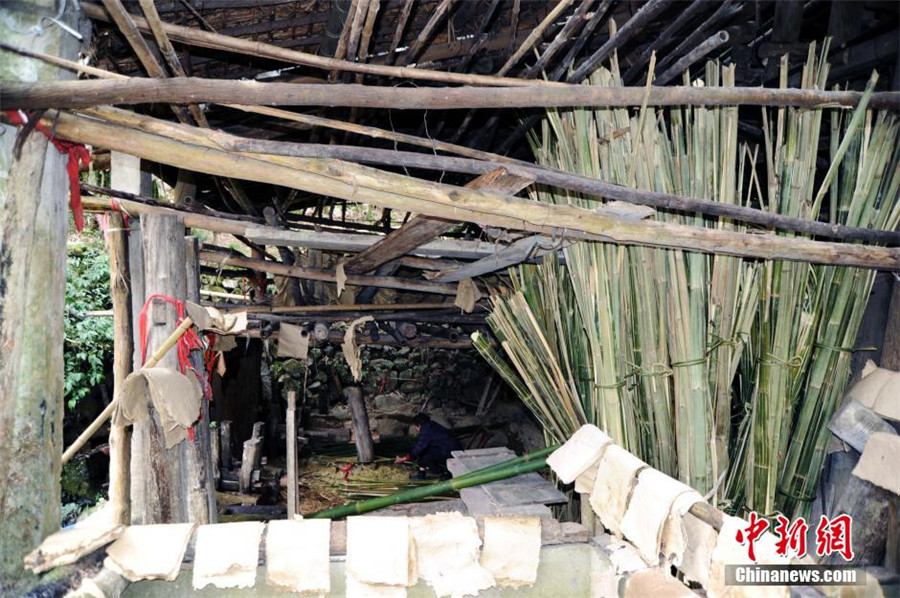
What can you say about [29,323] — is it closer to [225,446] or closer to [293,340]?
[293,340]

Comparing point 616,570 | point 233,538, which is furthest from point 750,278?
point 233,538

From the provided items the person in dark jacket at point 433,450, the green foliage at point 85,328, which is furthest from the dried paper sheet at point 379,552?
the person in dark jacket at point 433,450

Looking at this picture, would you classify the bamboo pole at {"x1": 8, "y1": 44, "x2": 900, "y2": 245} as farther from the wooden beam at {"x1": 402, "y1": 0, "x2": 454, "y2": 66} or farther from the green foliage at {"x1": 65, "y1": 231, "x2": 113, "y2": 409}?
the green foliage at {"x1": 65, "y1": 231, "x2": 113, "y2": 409}

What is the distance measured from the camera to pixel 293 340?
21.1 ft

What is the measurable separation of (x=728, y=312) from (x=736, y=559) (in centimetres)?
129

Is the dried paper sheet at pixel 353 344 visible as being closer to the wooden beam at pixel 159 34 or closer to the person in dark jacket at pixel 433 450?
the person in dark jacket at pixel 433 450

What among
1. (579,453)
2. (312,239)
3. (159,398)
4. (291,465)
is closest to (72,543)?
(159,398)

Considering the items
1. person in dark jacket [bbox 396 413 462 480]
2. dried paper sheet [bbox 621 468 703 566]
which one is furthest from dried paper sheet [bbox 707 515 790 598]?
person in dark jacket [bbox 396 413 462 480]

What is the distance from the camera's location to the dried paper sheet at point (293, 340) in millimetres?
6426

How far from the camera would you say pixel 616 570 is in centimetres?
246

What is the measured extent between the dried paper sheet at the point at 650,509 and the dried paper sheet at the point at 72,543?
1.86m

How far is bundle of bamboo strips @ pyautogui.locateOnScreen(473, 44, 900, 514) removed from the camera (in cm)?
289

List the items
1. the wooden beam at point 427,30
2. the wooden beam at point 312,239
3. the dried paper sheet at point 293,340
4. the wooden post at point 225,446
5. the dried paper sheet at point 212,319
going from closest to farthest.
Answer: the wooden beam at point 427,30
the dried paper sheet at point 212,319
the wooden beam at point 312,239
the dried paper sheet at point 293,340
the wooden post at point 225,446

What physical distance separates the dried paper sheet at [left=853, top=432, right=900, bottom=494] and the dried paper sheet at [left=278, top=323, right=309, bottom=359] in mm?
4817
